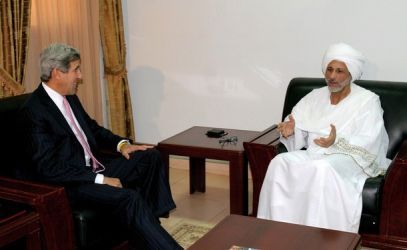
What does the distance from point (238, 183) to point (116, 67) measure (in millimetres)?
1725

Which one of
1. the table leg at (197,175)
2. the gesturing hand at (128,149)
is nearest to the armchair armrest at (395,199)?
the gesturing hand at (128,149)

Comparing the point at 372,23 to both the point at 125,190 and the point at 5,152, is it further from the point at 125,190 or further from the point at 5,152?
the point at 5,152

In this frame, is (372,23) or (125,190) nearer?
(125,190)

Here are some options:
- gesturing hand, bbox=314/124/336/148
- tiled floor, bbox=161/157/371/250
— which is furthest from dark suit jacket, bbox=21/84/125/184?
gesturing hand, bbox=314/124/336/148

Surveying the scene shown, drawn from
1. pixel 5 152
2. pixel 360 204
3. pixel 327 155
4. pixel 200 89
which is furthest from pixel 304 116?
pixel 5 152

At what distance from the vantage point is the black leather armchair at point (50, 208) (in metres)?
2.53

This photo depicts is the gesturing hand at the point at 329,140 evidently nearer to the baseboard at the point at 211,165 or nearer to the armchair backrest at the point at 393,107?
the armchair backrest at the point at 393,107

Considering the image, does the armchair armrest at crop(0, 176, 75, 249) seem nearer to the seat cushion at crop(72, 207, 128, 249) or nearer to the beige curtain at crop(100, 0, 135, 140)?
the seat cushion at crop(72, 207, 128, 249)

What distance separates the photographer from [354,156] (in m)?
3.21

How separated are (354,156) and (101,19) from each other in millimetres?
2352

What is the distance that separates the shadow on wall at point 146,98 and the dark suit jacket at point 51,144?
1820mm

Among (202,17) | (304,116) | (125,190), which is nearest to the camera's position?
(125,190)

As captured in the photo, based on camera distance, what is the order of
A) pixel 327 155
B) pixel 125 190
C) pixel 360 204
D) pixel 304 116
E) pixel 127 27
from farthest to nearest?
pixel 127 27 → pixel 304 116 → pixel 327 155 → pixel 360 204 → pixel 125 190

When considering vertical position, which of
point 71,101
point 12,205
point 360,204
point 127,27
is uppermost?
point 127,27
